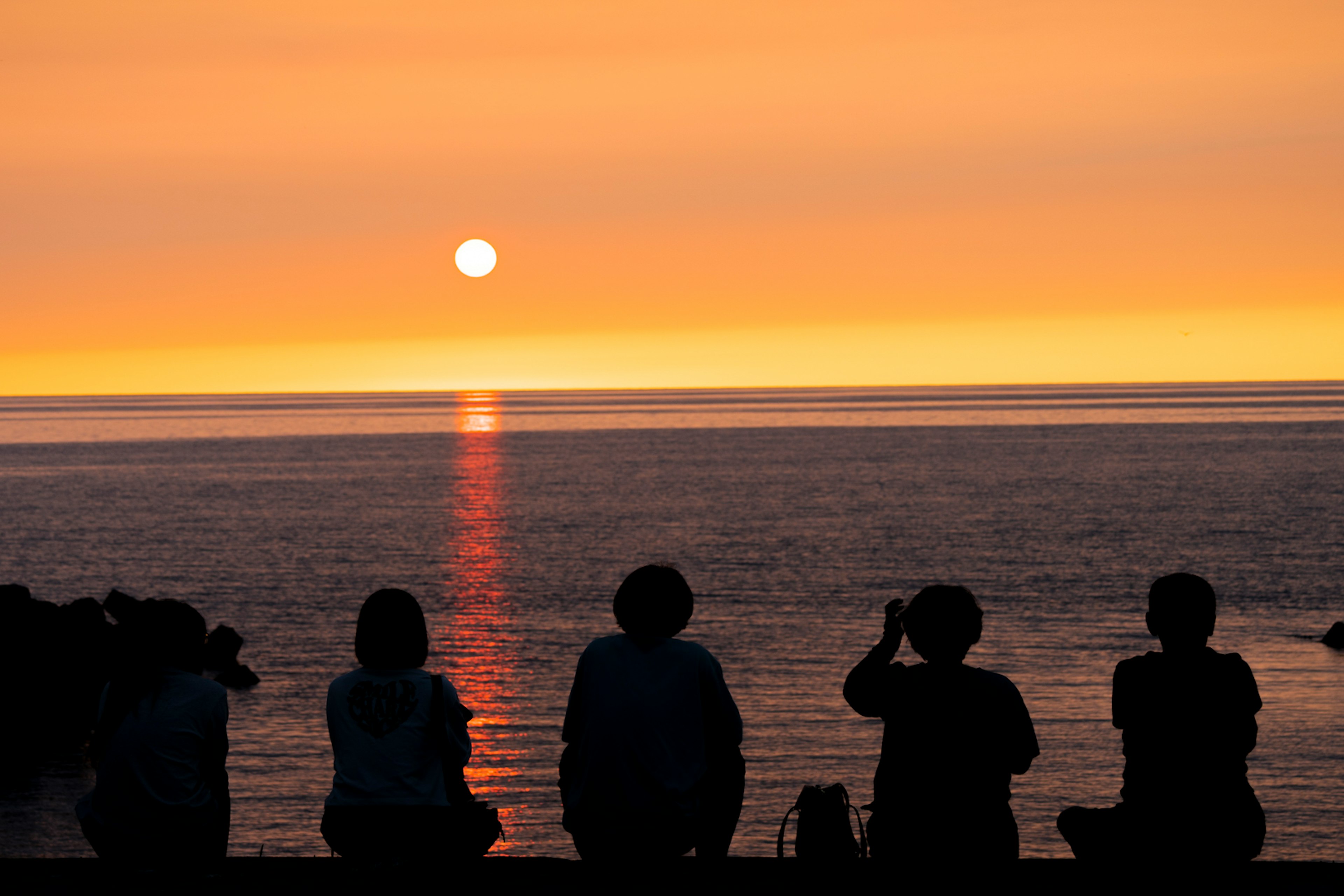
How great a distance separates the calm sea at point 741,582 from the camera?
2648 cm

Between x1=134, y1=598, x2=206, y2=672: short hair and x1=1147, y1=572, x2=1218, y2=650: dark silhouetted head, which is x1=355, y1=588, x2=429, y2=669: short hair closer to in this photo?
x1=134, y1=598, x2=206, y2=672: short hair

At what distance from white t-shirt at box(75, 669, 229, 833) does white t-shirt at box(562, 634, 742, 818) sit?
196 centimetres

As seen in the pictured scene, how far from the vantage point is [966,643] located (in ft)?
18.6

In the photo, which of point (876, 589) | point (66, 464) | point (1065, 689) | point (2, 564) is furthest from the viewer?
point (66, 464)

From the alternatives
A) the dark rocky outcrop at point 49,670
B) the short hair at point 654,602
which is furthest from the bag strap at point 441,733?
the dark rocky outcrop at point 49,670

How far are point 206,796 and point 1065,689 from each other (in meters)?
30.9

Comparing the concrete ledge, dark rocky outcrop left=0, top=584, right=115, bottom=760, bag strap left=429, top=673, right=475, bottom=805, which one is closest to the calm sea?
dark rocky outcrop left=0, top=584, right=115, bottom=760

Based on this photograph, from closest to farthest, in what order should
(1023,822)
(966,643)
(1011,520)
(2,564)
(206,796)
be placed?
1. (966,643)
2. (206,796)
3. (1023,822)
4. (2,564)
5. (1011,520)

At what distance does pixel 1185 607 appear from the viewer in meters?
5.76

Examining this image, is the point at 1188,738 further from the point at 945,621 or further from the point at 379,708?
the point at 379,708

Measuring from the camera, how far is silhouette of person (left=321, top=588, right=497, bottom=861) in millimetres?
6016

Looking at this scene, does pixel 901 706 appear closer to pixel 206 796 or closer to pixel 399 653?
pixel 399 653

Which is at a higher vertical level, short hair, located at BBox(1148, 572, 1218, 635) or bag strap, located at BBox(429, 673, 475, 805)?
short hair, located at BBox(1148, 572, 1218, 635)

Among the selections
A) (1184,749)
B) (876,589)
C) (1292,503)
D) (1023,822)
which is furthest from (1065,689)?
(1292,503)
